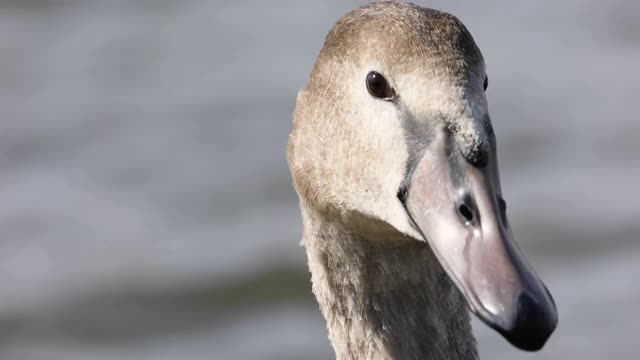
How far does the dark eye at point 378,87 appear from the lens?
5.42 metres

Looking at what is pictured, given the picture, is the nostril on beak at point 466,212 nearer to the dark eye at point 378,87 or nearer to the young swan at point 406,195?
the young swan at point 406,195

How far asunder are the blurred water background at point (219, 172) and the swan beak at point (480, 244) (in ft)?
15.2

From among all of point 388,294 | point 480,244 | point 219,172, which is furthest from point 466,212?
point 219,172

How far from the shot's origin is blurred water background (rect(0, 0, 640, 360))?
1070 centimetres

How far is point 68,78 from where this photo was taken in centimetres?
1345

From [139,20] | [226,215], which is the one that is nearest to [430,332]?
[226,215]

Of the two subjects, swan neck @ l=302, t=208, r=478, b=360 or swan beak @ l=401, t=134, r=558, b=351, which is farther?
swan neck @ l=302, t=208, r=478, b=360

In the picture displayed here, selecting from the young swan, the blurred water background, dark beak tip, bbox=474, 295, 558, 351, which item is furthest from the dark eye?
the blurred water background

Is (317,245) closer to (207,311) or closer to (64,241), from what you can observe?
(207,311)

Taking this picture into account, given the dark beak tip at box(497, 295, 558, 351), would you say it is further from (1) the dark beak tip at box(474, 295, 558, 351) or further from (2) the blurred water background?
(2) the blurred water background

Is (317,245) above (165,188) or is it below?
below

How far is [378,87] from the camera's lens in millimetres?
5461

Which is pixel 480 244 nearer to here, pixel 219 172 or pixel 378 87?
pixel 378 87

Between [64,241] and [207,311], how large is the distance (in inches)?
46.2
